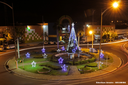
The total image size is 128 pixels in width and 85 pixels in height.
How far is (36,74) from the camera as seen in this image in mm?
16031

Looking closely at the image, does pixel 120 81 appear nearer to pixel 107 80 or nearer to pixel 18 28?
pixel 107 80

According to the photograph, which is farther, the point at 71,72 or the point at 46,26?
the point at 46,26

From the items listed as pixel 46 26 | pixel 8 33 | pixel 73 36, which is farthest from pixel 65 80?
pixel 46 26

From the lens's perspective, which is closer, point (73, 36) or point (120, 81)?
point (120, 81)

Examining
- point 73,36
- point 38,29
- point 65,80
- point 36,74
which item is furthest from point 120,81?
point 38,29

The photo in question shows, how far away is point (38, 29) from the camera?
52688 mm

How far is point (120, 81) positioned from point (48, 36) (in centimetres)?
4187

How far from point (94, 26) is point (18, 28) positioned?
3003 centimetres

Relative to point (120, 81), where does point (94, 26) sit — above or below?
above

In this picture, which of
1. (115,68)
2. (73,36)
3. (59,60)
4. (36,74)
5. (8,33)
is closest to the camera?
(36,74)

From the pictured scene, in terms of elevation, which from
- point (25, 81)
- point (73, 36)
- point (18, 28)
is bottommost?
point (25, 81)

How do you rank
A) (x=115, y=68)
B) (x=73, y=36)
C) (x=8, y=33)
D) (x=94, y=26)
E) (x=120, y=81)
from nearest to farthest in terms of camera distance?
(x=120, y=81), (x=115, y=68), (x=73, y=36), (x=8, y=33), (x=94, y=26)

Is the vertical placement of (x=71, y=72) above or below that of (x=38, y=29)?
below

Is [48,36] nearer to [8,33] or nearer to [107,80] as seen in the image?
[8,33]
